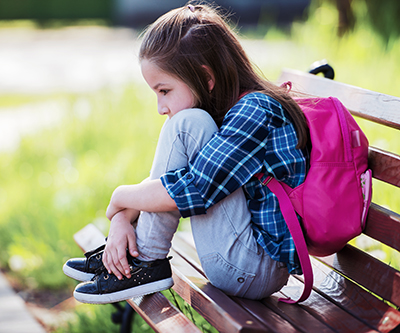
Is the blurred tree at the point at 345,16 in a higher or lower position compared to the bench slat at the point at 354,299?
higher

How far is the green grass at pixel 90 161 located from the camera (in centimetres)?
281

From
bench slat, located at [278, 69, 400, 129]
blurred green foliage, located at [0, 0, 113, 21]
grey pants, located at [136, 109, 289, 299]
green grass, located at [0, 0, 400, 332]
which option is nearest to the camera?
grey pants, located at [136, 109, 289, 299]

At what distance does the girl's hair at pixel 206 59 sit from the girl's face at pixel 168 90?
17 millimetres

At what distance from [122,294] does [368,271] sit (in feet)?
2.65

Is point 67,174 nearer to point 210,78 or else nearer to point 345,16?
point 210,78

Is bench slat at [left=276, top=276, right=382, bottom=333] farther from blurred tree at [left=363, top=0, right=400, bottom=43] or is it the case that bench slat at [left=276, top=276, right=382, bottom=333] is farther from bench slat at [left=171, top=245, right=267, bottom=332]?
blurred tree at [left=363, top=0, right=400, bottom=43]

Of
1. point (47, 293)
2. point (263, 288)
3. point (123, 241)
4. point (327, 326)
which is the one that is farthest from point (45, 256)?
point (327, 326)

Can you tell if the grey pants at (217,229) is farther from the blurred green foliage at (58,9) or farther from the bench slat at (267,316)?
the blurred green foliage at (58,9)

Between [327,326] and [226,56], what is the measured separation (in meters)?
0.91

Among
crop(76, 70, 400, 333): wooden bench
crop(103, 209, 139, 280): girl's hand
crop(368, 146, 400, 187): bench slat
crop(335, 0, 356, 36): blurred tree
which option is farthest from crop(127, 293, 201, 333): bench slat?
crop(335, 0, 356, 36): blurred tree

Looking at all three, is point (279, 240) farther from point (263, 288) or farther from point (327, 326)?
point (327, 326)

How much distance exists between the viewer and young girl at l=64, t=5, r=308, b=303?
138 cm

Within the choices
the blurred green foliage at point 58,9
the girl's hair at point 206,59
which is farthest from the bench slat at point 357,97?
the blurred green foliage at point 58,9

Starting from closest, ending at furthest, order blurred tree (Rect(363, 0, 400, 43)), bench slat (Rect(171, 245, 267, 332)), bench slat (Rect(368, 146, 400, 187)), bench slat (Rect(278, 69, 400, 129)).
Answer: bench slat (Rect(171, 245, 267, 332))
bench slat (Rect(368, 146, 400, 187))
bench slat (Rect(278, 69, 400, 129))
blurred tree (Rect(363, 0, 400, 43))
